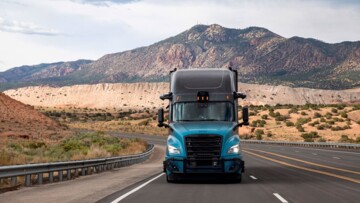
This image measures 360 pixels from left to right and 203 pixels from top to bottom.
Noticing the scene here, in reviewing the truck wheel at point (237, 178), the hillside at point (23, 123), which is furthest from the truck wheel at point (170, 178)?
the hillside at point (23, 123)

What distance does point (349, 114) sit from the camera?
10344 cm

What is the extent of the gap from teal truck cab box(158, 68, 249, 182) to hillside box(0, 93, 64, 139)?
156 feet

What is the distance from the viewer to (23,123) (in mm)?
78375

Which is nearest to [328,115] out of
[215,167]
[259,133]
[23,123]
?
[259,133]

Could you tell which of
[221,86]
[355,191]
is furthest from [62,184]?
[355,191]

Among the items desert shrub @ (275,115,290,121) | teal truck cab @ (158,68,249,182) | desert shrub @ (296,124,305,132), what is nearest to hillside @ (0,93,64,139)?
desert shrub @ (296,124,305,132)

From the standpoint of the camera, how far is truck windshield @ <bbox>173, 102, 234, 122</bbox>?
2002 centimetres

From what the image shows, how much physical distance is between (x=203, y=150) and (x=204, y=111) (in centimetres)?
172

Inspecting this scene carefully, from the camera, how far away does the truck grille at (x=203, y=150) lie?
18844 millimetres

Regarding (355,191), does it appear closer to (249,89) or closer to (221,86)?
(221,86)

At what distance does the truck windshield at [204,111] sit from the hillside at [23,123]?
157 feet

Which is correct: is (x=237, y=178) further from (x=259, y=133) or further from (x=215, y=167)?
(x=259, y=133)

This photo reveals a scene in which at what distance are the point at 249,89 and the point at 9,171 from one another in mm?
175854

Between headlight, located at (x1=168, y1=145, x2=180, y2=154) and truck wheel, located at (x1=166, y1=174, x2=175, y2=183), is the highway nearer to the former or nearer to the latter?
truck wheel, located at (x1=166, y1=174, x2=175, y2=183)
